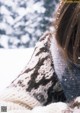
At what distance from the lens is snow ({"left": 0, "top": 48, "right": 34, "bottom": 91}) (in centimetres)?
87

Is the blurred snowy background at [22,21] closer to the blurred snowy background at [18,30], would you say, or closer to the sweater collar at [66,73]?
the blurred snowy background at [18,30]

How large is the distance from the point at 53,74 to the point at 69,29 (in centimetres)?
14

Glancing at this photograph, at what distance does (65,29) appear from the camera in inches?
26.3

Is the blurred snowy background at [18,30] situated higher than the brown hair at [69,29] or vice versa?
the blurred snowy background at [18,30]

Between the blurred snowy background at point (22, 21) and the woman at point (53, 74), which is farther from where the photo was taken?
the blurred snowy background at point (22, 21)

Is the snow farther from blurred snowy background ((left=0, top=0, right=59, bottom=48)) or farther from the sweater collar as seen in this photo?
the sweater collar

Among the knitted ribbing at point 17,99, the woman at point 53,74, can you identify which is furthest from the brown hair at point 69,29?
the knitted ribbing at point 17,99

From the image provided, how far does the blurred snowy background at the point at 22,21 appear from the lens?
33.9 inches

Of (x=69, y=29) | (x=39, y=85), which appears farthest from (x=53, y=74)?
(x=69, y=29)

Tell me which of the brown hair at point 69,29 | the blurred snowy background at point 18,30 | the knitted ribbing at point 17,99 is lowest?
the knitted ribbing at point 17,99

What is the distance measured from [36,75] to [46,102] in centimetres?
6

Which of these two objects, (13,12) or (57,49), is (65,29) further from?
(13,12)

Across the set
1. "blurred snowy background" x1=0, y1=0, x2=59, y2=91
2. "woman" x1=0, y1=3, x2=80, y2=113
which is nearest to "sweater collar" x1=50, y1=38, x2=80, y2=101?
"woman" x1=0, y1=3, x2=80, y2=113

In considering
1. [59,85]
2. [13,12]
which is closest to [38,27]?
[13,12]
